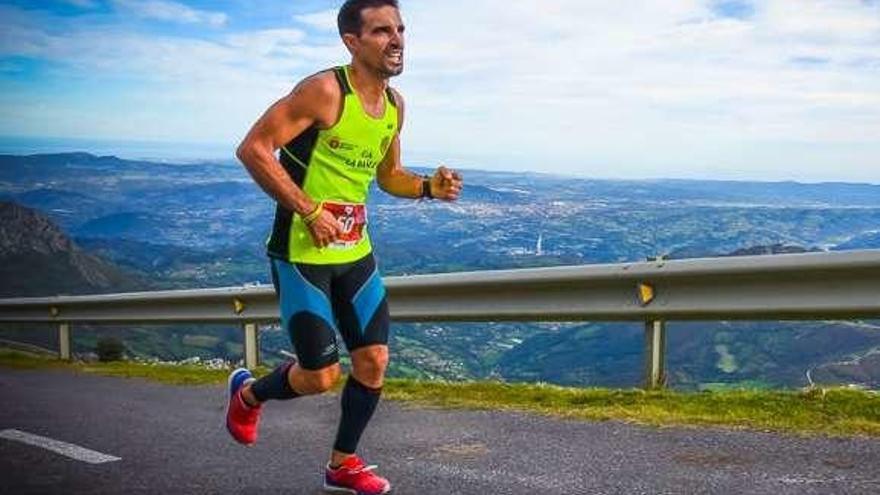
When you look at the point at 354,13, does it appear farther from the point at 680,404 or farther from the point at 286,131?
the point at 680,404

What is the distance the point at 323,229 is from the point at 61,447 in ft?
8.48

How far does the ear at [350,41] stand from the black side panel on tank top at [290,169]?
34cm

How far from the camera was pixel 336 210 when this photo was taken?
11.5 feet

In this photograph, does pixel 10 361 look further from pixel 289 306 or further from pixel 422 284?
pixel 289 306

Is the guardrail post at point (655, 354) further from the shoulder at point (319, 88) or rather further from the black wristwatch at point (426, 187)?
the shoulder at point (319, 88)

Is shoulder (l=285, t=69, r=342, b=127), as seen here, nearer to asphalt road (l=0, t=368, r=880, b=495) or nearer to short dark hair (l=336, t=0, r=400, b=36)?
short dark hair (l=336, t=0, r=400, b=36)

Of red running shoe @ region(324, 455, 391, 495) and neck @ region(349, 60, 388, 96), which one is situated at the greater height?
neck @ region(349, 60, 388, 96)

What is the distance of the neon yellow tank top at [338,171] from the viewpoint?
11.4 feet

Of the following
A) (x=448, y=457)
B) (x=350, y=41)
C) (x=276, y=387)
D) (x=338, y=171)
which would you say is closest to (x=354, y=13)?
(x=350, y=41)

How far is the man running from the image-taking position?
11.2 ft

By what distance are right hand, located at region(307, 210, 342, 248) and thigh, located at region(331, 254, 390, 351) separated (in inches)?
9.3

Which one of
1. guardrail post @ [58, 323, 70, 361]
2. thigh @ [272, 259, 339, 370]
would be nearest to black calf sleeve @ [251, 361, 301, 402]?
thigh @ [272, 259, 339, 370]

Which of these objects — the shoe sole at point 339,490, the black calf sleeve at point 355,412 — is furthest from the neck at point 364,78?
the shoe sole at point 339,490

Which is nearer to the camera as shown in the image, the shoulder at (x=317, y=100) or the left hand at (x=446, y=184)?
the shoulder at (x=317, y=100)
